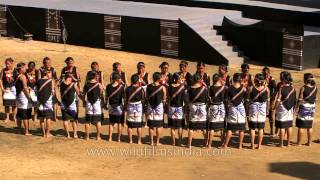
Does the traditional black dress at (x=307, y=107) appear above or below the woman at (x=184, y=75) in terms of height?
below

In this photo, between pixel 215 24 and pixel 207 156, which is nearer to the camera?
pixel 207 156

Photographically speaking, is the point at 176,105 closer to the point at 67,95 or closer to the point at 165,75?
the point at 165,75

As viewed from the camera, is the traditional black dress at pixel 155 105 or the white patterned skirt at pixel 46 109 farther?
the white patterned skirt at pixel 46 109

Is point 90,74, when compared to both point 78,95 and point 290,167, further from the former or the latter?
point 290,167

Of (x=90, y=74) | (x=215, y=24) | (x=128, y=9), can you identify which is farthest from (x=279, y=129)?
(x=128, y=9)

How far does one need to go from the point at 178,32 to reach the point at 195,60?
53.8 inches

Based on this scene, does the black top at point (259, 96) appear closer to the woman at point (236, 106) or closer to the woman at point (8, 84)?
the woman at point (236, 106)

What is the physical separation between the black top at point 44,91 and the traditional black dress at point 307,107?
592cm

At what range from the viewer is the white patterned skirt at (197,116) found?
13930 millimetres

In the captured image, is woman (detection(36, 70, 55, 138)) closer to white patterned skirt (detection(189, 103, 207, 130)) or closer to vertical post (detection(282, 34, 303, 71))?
white patterned skirt (detection(189, 103, 207, 130))

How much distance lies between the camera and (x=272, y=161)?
13.3 m

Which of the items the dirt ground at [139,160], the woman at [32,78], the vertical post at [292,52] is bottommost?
the dirt ground at [139,160]

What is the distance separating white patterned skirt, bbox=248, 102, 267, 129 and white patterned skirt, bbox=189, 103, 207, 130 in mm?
1061

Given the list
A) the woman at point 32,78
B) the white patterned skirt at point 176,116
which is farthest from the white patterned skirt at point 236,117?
the woman at point 32,78
